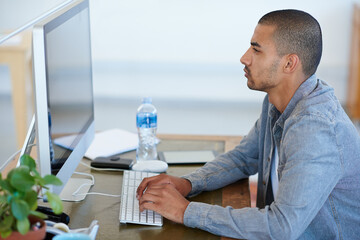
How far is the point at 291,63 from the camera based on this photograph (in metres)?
1.37

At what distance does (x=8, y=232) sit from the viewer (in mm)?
804

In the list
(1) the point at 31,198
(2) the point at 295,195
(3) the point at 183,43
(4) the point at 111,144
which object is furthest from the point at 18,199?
(3) the point at 183,43

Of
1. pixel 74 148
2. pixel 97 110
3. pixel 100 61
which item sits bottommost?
pixel 97 110

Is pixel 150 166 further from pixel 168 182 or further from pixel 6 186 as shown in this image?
pixel 6 186

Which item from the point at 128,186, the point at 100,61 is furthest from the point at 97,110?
the point at 128,186

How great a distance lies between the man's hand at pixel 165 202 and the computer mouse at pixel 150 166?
28 centimetres

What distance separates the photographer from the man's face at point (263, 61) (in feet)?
4.52

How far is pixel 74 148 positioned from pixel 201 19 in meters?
2.69

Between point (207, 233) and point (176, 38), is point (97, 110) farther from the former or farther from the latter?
point (207, 233)

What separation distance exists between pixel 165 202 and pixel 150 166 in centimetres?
37

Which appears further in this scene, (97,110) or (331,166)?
(97,110)

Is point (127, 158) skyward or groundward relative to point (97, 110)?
skyward

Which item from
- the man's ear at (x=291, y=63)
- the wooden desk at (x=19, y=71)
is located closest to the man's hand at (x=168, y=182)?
the man's ear at (x=291, y=63)

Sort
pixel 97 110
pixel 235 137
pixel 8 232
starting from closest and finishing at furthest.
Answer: pixel 8 232 < pixel 235 137 < pixel 97 110
